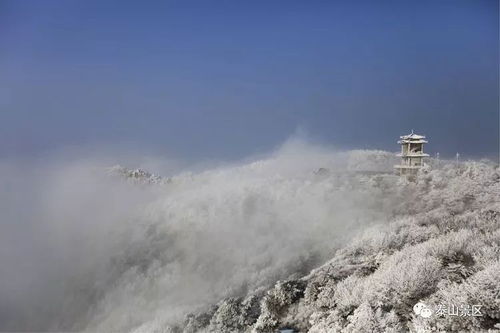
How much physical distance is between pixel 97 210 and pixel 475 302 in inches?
1170

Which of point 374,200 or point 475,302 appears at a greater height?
point 374,200

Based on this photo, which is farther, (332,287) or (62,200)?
(62,200)

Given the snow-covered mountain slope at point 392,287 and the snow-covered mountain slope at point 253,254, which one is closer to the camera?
the snow-covered mountain slope at point 392,287

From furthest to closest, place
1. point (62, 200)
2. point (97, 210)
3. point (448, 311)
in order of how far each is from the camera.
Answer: point (62, 200) → point (97, 210) → point (448, 311)

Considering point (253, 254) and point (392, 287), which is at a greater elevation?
point (253, 254)

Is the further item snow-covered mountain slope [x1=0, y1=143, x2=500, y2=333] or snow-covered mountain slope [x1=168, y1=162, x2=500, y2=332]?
snow-covered mountain slope [x1=0, y1=143, x2=500, y2=333]

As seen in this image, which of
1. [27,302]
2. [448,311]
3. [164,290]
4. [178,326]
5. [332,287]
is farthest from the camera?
[27,302]

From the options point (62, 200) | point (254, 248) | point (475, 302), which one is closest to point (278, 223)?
point (254, 248)

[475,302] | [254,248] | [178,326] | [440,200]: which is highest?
[440,200]

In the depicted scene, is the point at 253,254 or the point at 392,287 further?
the point at 253,254

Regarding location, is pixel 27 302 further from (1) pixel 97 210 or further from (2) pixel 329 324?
(2) pixel 329 324

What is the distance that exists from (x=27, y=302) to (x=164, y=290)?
866 cm

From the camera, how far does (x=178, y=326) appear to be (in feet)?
48.1

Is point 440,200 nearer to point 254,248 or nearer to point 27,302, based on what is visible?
point 254,248
